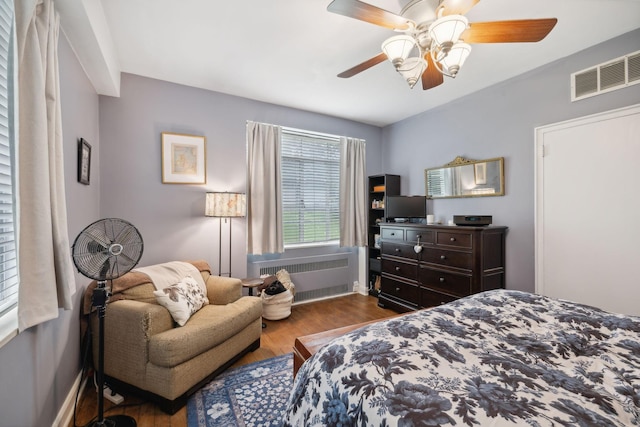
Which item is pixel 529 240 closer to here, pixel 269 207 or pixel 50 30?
pixel 269 207

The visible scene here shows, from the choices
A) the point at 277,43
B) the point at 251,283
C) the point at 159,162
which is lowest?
the point at 251,283

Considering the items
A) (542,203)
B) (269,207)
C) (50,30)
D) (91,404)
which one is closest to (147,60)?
(50,30)

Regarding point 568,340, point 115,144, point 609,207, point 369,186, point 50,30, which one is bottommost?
point 568,340

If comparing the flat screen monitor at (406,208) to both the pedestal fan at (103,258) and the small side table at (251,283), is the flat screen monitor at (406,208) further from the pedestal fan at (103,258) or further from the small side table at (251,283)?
the pedestal fan at (103,258)

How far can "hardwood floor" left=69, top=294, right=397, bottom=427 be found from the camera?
1719 millimetres

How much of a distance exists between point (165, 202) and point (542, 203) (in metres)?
3.81

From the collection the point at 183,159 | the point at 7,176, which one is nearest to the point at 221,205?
the point at 183,159

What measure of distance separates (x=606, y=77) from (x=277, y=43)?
8.94 ft

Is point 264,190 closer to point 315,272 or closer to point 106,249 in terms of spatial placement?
point 315,272

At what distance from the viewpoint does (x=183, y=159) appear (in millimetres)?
2951

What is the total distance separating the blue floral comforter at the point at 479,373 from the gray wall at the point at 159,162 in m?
2.34

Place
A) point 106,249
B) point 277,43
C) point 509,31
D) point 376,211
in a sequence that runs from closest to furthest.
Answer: point 509,31 → point 106,249 → point 277,43 → point 376,211

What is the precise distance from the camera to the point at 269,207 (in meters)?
3.45

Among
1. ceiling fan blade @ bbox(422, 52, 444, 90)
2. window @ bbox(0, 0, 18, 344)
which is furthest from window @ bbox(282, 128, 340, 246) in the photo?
window @ bbox(0, 0, 18, 344)
